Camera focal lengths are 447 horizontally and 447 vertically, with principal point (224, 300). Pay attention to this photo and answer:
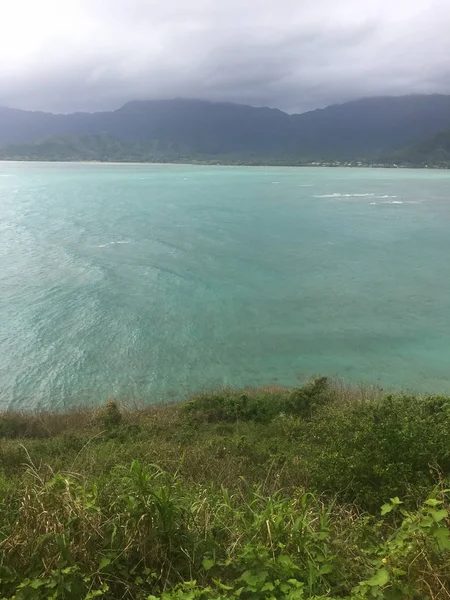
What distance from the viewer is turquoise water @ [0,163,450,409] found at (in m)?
17.5

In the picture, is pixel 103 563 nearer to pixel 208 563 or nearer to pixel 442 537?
pixel 208 563

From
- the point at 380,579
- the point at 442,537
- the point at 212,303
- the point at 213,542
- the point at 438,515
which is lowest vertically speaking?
the point at 212,303

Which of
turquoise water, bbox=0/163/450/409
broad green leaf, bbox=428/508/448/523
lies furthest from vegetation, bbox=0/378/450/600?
turquoise water, bbox=0/163/450/409

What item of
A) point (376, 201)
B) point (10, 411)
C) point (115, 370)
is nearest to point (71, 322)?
point (115, 370)

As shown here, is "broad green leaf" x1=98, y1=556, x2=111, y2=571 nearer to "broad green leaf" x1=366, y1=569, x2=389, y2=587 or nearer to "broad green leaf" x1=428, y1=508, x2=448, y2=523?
"broad green leaf" x1=366, y1=569, x2=389, y2=587

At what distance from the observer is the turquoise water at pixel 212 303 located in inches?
690

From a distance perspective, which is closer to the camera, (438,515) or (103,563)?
(438,515)

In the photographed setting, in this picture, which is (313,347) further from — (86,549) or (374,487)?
(86,549)

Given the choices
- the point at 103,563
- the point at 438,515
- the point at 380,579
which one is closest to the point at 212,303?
the point at 103,563

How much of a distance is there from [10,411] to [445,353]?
17201 millimetres

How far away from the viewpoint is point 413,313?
24266 millimetres

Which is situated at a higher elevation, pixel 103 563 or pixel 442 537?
pixel 442 537

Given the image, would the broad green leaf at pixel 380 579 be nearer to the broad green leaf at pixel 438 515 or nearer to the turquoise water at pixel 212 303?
the broad green leaf at pixel 438 515

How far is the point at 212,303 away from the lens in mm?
25578
